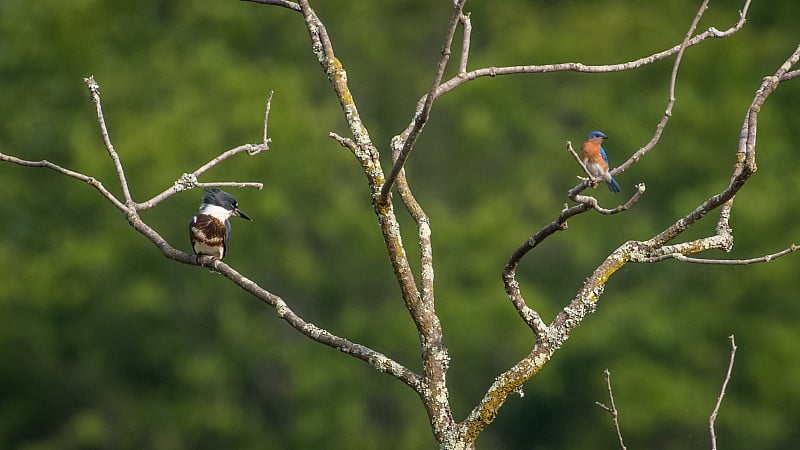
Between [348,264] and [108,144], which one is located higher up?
[348,264]

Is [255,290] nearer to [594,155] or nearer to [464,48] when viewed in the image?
[464,48]

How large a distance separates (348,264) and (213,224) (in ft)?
77.7

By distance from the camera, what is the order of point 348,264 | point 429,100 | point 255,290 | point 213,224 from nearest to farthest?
point 429,100
point 255,290
point 213,224
point 348,264

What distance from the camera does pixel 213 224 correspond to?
8.58 metres

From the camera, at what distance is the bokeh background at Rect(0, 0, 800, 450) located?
29453 millimetres

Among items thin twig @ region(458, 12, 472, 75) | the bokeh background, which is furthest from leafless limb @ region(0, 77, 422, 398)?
the bokeh background

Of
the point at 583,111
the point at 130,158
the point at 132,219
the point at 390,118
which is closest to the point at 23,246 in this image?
the point at 130,158

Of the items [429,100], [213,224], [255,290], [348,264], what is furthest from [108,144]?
[348,264]

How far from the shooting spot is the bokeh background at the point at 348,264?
2945 centimetres

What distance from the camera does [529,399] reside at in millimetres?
31406

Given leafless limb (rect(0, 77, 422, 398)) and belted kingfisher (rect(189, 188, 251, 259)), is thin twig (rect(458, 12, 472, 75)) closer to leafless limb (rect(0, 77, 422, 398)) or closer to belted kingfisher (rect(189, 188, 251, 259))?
leafless limb (rect(0, 77, 422, 398))

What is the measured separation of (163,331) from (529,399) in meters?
9.29

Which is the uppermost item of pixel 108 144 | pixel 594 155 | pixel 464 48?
pixel 594 155

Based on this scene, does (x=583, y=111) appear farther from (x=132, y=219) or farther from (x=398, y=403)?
(x=132, y=219)
